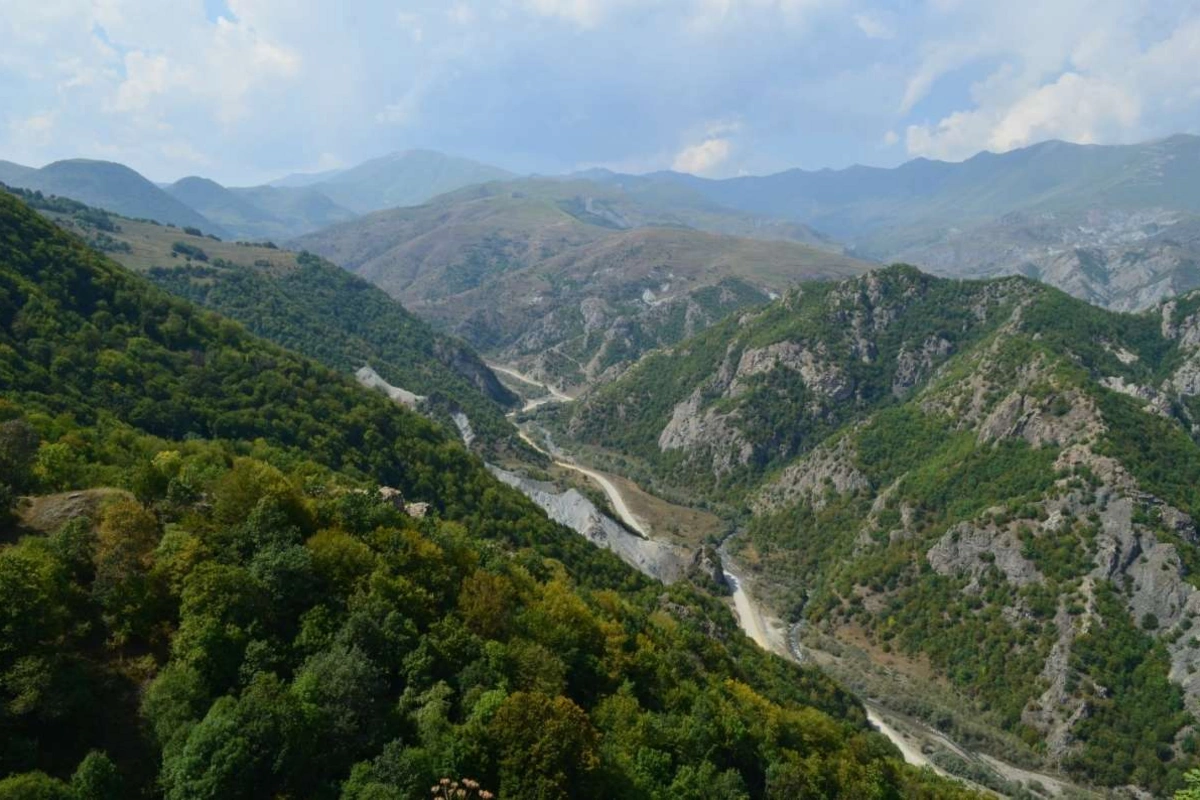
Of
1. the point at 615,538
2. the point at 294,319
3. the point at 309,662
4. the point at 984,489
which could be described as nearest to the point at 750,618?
the point at 615,538

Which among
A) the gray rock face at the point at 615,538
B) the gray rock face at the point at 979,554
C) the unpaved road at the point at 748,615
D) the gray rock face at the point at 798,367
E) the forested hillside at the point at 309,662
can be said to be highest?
the gray rock face at the point at 798,367

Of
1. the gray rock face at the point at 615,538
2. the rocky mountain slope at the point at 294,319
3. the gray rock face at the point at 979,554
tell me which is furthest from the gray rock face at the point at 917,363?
the rocky mountain slope at the point at 294,319

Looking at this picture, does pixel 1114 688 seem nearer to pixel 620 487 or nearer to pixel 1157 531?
pixel 1157 531

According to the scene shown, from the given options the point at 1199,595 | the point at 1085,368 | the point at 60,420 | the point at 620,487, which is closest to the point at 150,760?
the point at 60,420

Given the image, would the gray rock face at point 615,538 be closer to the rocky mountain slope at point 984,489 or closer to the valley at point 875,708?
the valley at point 875,708

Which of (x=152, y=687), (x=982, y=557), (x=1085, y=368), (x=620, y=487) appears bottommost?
(x=620, y=487)

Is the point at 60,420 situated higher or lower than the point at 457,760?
higher
